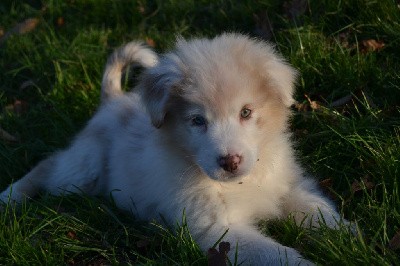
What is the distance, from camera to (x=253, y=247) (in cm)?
296

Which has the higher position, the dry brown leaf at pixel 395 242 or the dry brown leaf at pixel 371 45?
the dry brown leaf at pixel 371 45

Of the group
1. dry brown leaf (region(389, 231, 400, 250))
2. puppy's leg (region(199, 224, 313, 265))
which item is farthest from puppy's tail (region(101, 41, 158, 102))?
dry brown leaf (region(389, 231, 400, 250))

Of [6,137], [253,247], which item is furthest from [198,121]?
[6,137]

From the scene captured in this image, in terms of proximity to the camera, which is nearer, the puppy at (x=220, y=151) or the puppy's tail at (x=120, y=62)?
the puppy at (x=220, y=151)

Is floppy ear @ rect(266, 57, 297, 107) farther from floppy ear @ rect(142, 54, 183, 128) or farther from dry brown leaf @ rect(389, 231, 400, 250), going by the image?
dry brown leaf @ rect(389, 231, 400, 250)

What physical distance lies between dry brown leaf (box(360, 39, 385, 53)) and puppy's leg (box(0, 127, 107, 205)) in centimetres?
188

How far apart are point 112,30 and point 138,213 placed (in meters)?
2.58

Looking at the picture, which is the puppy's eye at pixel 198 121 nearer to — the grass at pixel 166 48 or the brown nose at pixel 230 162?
the brown nose at pixel 230 162

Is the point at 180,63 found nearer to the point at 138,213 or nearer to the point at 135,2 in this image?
the point at 138,213

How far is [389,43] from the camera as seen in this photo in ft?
14.2

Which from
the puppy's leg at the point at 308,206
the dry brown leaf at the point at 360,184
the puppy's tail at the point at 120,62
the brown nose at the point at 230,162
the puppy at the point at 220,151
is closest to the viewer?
the brown nose at the point at 230,162

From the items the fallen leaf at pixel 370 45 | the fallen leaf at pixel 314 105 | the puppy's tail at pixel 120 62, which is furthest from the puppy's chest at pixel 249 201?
the fallen leaf at pixel 370 45

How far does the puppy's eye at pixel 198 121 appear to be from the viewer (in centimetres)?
302

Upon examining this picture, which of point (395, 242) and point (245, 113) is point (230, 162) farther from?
point (395, 242)
